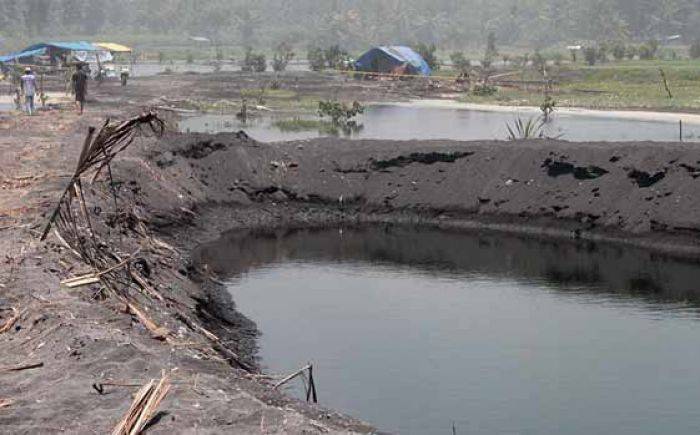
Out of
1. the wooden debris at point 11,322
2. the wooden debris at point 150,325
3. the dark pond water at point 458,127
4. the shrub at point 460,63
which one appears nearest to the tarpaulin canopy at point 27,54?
the dark pond water at point 458,127

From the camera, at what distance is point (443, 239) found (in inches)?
1208

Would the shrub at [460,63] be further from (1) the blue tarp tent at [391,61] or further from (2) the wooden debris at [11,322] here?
(2) the wooden debris at [11,322]

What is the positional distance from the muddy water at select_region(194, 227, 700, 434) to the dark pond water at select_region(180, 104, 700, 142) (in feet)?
49.0

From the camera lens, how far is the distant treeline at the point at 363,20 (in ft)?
454

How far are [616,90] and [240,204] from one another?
4014cm

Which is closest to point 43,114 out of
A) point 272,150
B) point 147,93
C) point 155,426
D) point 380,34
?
point 272,150

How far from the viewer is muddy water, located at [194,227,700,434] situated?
16.2 meters

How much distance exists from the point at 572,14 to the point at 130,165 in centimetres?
12808

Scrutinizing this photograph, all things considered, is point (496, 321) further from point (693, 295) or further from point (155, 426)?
point (155, 426)

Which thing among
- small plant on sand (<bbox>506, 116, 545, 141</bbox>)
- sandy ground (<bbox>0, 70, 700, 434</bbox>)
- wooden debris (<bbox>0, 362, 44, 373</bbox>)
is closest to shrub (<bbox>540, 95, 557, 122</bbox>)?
small plant on sand (<bbox>506, 116, 545, 141</bbox>)

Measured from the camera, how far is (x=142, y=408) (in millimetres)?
11148

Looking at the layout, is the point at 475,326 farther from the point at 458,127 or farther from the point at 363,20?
the point at 363,20

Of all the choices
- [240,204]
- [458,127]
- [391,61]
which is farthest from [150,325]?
[391,61]

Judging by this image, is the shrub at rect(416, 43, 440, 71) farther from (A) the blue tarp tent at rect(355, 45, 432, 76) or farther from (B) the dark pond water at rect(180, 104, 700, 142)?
(B) the dark pond water at rect(180, 104, 700, 142)
